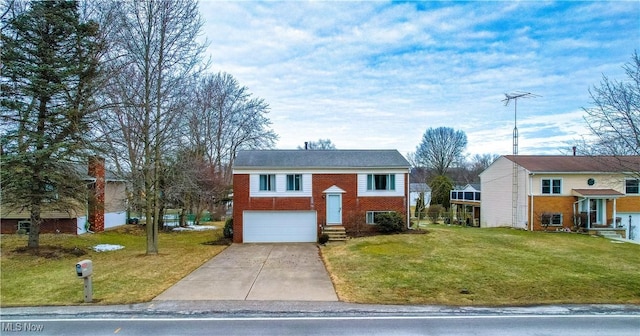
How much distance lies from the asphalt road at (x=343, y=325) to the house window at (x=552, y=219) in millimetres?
19655

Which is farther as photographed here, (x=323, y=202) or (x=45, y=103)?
(x=323, y=202)

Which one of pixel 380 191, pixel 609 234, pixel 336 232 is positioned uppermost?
pixel 380 191

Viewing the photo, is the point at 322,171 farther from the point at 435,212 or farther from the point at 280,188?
the point at 435,212

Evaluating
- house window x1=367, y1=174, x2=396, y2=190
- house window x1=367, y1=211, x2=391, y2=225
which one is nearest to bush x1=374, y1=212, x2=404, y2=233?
house window x1=367, y1=211, x2=391, y2=225

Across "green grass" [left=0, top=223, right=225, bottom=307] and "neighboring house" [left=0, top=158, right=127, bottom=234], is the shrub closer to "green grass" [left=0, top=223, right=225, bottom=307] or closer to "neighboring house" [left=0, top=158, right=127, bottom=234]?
"green grass" [left=0, top=223, right=225, bottom=307]

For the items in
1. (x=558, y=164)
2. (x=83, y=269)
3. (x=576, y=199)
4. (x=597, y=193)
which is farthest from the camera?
(x=558, y=164)

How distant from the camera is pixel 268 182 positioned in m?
23.1

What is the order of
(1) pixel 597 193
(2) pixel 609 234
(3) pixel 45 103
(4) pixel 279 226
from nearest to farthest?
(3) pixel 45 103
(4) pixel 279 226
(2) pixel 609 234
(1) pixel 597 193

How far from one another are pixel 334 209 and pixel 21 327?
668 inches

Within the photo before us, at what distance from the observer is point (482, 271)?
1304cm

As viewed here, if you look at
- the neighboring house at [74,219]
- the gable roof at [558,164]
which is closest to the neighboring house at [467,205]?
the gable roof at [558,164]

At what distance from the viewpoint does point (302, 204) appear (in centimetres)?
2298

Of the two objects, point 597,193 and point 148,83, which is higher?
point 148,83

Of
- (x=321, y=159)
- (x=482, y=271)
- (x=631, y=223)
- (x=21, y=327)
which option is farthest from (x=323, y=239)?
(x=631, y=223)
